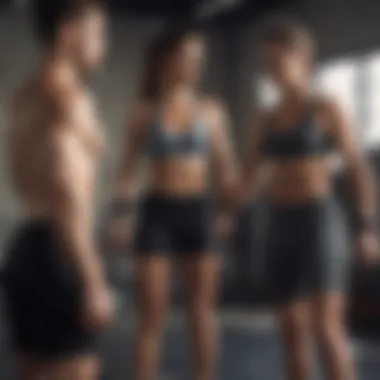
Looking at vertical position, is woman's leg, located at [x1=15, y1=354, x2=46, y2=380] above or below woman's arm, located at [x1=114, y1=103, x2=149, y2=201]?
below

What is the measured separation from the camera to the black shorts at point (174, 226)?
931 mm

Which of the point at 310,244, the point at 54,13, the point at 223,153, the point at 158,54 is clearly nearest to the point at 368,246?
the point at 310,244

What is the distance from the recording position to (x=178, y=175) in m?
0.94

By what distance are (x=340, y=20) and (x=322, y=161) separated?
0.15 m

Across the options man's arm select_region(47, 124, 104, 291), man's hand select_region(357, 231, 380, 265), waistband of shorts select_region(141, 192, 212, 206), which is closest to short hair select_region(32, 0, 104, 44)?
man's arm select_region(47, 124, 104, 291)

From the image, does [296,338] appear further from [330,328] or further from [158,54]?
[158,54]

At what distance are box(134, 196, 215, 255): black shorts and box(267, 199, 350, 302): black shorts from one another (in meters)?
0.07

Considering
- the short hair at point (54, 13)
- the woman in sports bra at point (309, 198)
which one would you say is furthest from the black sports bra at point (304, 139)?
the short hair at point (54, 13)

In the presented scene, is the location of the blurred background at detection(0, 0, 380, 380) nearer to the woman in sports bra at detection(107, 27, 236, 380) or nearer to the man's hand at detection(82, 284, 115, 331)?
the woman in sports bra at detection(107, 27, 236, 380)

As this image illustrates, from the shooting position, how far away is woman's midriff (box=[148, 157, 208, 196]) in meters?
0.94

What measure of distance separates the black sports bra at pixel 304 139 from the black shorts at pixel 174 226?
4.0 inches

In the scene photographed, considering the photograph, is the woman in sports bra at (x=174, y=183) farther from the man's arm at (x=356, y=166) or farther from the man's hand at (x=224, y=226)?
the man's arm at (x=356, y=166)

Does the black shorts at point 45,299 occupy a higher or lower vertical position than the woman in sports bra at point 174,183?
lower

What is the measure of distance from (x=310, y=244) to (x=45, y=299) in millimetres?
317
